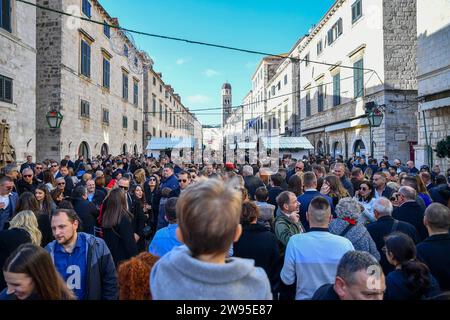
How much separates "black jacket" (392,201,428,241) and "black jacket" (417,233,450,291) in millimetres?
1306

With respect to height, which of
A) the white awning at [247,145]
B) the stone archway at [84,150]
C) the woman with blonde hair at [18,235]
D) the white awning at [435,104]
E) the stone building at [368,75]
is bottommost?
the woman with blonde hair at [18,235]

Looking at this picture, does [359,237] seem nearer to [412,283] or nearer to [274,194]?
[412,283]

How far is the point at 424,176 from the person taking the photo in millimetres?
7020

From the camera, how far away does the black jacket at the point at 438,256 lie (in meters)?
2.93

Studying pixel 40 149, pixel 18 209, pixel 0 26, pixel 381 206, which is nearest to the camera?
pixel 381 206

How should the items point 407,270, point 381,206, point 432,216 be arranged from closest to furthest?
point 407,270, point 432,216, point 381,206

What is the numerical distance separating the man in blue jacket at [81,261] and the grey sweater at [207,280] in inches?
69.1

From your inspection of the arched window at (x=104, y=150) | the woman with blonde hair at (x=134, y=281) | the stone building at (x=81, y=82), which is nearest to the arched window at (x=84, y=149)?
the stone building at (x=81, y=82)

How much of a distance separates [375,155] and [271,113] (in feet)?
88.3

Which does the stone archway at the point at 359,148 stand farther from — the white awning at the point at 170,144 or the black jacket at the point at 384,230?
the black jacket at the point at 384,230

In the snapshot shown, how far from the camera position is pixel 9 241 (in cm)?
327

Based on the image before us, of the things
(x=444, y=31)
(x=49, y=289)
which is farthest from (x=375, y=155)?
(x=49, y=289)

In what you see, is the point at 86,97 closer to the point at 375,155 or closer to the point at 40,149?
the point at 40,149

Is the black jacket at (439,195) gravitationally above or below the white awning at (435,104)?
below
